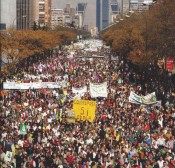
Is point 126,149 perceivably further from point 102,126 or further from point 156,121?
point 156,121

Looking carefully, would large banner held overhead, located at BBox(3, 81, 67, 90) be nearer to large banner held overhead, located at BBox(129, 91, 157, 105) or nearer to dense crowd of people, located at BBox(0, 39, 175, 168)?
dense crowd of people, located at BBox(0, 39, 175, 168)

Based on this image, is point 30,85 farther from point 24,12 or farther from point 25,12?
point 25,12

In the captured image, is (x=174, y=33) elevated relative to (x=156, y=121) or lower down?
elevated

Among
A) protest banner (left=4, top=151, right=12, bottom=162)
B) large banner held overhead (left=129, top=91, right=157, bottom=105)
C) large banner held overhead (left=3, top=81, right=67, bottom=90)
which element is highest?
large banner held overhead (left=129, top=91, right=157, bottom=105)

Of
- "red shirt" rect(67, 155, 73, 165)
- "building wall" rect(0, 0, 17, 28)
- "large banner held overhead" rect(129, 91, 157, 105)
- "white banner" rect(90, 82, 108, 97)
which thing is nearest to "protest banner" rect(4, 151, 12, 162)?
"red shirt" rect(67, 155, 73, 165)

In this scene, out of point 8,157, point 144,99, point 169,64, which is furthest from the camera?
point 169,64

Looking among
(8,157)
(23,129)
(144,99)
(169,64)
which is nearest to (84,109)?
(23,129)

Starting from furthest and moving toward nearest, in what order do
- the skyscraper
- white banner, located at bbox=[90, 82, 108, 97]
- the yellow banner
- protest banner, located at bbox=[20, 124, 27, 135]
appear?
the skyscraper → white banner, located at bbox=[90, 82, 108, 97] → the yellow banner → protest banner, located at bbox=[20, 124, 27, 135]

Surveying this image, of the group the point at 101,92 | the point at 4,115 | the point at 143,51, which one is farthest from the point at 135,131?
the point at 143,51
